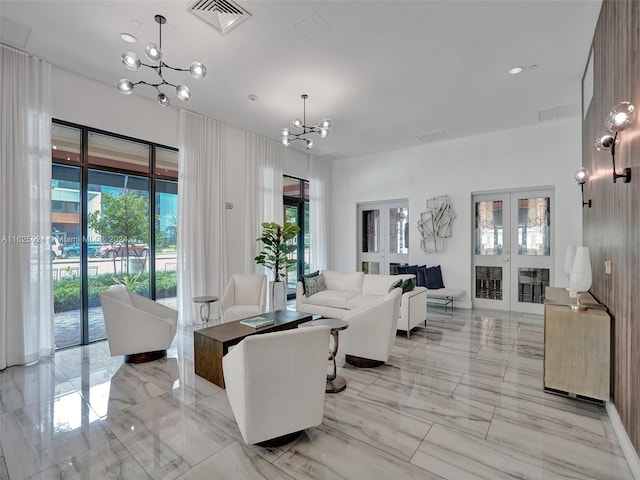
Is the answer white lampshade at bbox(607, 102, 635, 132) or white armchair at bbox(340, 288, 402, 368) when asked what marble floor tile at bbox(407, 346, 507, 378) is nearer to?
white armchair at bbox(340, 288, 402, 368)

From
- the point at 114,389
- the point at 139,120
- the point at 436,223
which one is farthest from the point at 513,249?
the point at 139,120

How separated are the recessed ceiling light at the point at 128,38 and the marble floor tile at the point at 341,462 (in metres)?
4.29

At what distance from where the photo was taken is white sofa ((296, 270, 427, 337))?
4547 millimetres

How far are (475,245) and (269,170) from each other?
4.76 metres

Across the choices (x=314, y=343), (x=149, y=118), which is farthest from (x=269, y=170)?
(x=314, y=343)

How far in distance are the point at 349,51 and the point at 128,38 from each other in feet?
8.05

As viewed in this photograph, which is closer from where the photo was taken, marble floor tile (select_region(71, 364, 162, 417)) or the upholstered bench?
marble floor tile (select_region(71, 364, 162, 417))

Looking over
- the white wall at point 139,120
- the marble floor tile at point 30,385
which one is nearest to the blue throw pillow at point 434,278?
the white wall at point 139,120

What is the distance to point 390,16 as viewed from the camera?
3025mm

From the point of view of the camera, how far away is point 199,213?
17.5 ft

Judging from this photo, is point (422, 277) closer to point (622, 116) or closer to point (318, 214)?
point (318, 214)

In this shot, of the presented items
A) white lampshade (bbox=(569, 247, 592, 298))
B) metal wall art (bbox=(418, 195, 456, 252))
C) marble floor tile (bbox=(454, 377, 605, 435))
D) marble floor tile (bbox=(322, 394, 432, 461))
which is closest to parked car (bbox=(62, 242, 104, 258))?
marble floor tile (bbox=(322, 394, 432, 461))

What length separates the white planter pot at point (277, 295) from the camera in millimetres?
5887

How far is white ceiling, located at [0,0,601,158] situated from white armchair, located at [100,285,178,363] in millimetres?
2880
